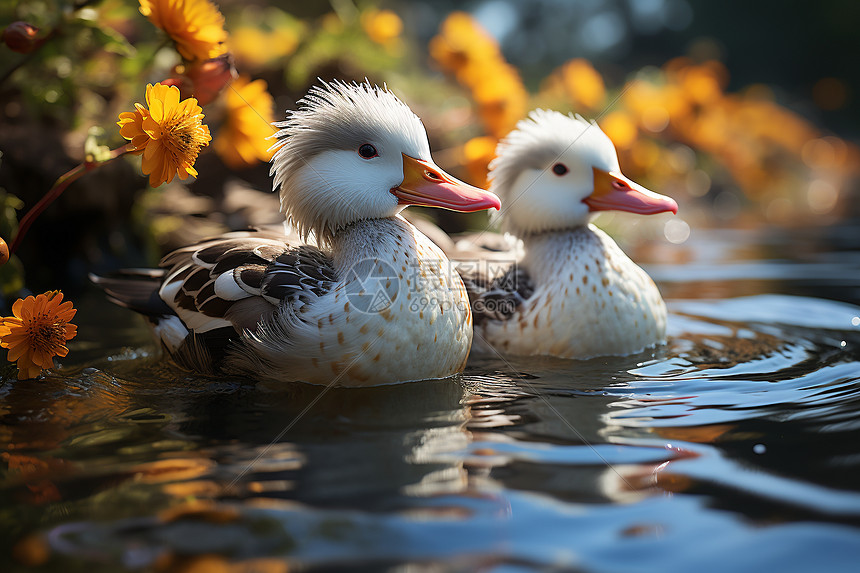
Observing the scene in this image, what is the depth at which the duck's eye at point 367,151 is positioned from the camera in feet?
10.6

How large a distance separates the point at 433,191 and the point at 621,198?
1.22 metres

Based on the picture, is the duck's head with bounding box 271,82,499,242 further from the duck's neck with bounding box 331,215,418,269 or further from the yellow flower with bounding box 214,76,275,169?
the yellow flower with bounding box 214,76,275,169

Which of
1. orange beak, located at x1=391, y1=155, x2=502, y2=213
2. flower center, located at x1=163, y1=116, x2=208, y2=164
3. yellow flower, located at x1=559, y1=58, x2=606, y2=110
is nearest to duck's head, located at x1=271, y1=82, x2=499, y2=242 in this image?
orange beak, located at x1=391, y1=155, x2=502, y2=213

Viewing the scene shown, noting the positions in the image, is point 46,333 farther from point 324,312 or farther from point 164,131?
point 324,312

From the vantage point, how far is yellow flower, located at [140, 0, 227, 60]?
3.27 m

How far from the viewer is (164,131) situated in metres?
2.83

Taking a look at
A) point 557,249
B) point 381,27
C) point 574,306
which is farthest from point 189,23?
point 381,27

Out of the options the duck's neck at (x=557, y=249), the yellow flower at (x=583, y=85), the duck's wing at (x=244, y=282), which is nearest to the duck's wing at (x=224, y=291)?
the duck's wing at (x=244, y=282)

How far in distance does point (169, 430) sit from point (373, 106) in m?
1.59

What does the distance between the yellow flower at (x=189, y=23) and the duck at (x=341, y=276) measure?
1.78 ft

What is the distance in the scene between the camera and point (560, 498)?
2098mm

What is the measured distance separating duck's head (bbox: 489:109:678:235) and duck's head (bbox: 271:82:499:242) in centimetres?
87

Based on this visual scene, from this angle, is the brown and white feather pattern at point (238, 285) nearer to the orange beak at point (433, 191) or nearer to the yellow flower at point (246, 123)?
the orange beak at point (433, 191)

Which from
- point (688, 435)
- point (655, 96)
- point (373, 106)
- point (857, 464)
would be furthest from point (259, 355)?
point (655, 96)
